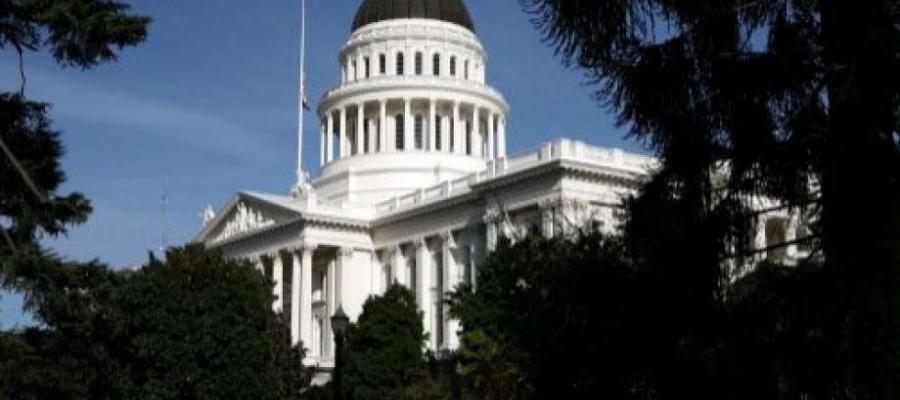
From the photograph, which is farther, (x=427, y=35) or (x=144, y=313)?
(x=427, y=35)

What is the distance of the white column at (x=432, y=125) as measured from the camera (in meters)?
99.9

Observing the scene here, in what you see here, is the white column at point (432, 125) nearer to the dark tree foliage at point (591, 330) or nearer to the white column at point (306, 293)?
the white column at point (306, 293)

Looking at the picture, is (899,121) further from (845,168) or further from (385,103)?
(385,103)

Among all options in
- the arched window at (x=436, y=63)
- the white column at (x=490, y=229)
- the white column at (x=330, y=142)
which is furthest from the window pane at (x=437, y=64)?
the white column at (x=490, y=229)

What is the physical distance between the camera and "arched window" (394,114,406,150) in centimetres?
10147

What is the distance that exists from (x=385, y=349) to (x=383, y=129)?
125 ft

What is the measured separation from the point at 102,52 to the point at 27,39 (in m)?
1.25

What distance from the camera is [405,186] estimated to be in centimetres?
9744

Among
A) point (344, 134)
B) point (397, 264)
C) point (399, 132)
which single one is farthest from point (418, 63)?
point (397, 264)

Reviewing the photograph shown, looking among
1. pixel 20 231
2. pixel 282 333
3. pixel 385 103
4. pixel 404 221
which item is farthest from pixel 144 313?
pixel 385 103

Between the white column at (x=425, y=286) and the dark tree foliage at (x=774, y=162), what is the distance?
72.1m

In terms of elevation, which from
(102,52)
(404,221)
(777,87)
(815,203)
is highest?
(404,221)

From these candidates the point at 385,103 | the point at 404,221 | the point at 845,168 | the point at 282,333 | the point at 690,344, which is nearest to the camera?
the point at 845,168

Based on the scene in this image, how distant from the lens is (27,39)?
1989 cm
